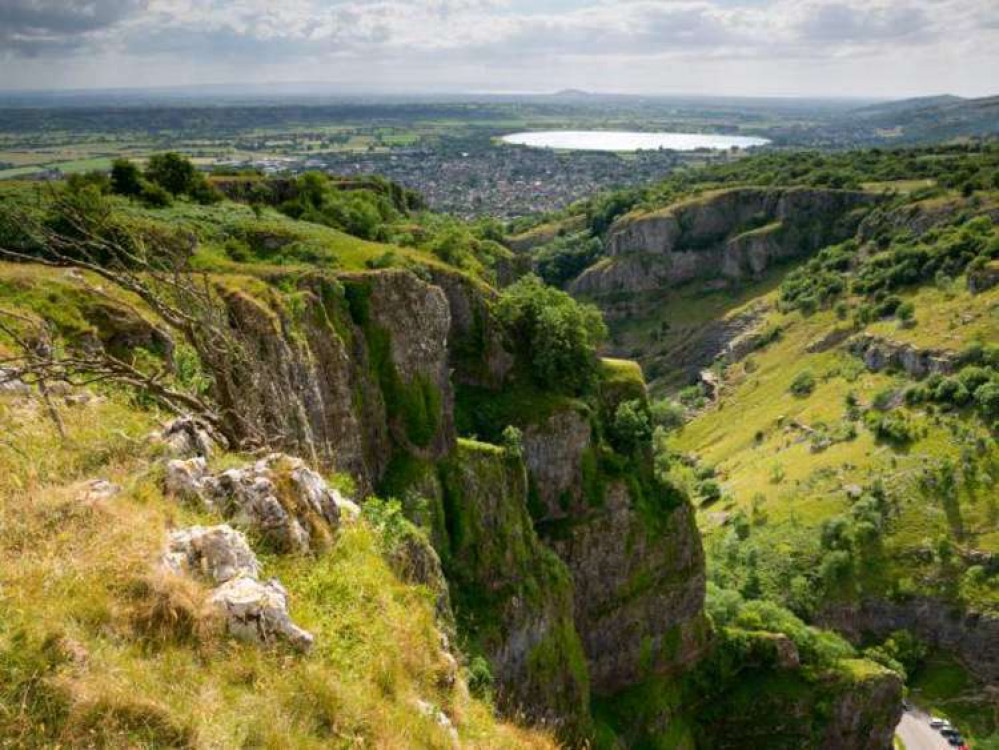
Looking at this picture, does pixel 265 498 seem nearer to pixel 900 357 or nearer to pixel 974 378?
pixel 974 378

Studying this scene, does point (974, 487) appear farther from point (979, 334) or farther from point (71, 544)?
point (71, 544)

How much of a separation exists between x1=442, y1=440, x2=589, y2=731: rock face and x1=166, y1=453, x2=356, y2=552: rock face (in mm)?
25068

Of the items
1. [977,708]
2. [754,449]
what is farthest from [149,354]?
[754,449]

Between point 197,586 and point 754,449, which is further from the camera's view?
point 754,449

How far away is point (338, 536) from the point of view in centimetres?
1669

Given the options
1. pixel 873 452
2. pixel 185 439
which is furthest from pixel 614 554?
pixel 873 452

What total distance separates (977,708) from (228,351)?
323ft

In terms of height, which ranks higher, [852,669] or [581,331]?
[581,331]

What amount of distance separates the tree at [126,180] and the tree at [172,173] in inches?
157

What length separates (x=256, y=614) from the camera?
38.4 feet

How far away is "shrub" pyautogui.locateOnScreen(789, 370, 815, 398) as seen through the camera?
135m

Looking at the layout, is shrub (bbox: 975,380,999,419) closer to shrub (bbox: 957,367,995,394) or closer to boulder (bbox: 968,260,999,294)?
shrub (bbox: 957,367,995,394)

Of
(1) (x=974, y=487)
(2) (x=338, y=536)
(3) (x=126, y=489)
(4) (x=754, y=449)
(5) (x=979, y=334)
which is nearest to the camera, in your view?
(3) (x=126, y=489)

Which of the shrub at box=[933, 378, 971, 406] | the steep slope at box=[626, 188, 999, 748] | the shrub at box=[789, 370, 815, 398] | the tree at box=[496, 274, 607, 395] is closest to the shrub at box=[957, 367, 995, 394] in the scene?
the steep slope at box=[626, 188, 999, 748]
